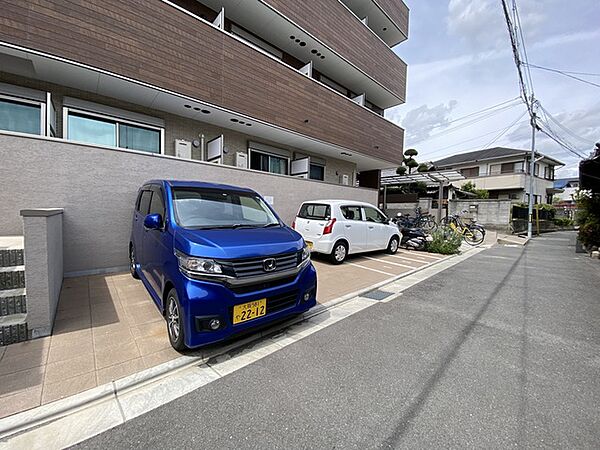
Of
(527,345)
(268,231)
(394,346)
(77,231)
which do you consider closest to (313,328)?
(394,346)

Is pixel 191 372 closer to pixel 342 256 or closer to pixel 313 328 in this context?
pixel 313 328

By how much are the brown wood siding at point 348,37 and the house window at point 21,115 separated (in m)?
6.22

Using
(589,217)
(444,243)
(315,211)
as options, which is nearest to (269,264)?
(315,211)

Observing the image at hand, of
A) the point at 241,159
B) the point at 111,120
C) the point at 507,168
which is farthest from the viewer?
the point at 507,168

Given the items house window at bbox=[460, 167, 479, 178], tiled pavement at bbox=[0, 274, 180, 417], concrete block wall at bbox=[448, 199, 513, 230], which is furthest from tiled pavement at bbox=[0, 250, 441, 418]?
house window at bbox=[460, 167, 479, 178]

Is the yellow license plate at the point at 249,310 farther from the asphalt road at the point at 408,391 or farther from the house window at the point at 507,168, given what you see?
the house window at the point at 507,168

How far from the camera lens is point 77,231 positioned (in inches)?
184

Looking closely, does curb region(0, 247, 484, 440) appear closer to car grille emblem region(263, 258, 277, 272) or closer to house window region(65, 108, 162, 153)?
Answer: car grille emblem region(263, 258, 277, 272)

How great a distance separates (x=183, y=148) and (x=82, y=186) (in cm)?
291

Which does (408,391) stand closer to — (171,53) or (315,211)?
(315,211)

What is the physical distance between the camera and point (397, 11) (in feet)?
42.7

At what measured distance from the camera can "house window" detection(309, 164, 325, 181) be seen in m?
11.1

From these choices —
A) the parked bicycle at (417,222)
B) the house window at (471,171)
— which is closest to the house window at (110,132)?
the parked bicycle at (417,222)

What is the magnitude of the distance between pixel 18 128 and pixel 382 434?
747cm
